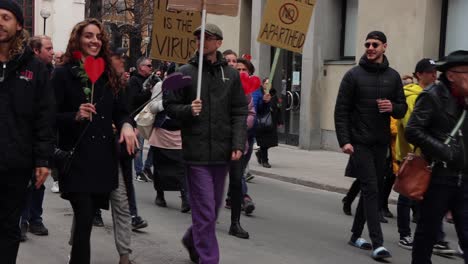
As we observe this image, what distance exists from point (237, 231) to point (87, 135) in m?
2.74

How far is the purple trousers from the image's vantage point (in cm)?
537

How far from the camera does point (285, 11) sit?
8.48m

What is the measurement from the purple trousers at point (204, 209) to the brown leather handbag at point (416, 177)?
4.98 ft

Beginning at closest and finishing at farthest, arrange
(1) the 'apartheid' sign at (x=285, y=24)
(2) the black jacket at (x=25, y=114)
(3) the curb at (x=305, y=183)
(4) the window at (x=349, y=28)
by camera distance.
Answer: (2) the black jacket at (x=25, y=114) → (1) the 'apartheid' sign at (x=285, y=24) → (3) the curb at (x=305, y=183) → (4) the window at (x=349, y=28)

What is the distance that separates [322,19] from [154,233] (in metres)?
11.0

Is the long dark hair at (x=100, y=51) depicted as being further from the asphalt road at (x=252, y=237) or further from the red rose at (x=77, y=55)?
the asphalt road at (x=252, y=237)

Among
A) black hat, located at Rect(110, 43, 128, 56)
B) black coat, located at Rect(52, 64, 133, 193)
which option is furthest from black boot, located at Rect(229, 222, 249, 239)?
black coat, located at Rect(52, 64, 133, 193)

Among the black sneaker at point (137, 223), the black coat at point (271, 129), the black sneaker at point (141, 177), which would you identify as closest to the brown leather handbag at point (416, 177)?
the black sneaker at point (137, 223)

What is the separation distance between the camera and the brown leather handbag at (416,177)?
16.5 ft

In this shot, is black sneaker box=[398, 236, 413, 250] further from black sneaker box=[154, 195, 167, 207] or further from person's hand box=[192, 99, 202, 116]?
black sneaker box=[154, 195, 167, 207]

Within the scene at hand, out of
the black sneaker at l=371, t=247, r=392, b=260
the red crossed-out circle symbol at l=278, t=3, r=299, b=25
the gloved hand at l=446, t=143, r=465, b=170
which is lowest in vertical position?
the black sneaker at l=371, t=247, r=392, b=260

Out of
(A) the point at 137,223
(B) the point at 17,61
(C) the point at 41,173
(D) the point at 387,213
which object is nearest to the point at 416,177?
(C) the point at 41,173

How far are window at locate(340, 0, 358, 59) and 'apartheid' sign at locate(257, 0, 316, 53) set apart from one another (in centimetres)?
841

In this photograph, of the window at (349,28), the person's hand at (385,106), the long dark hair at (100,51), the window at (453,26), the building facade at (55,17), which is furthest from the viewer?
the building facade at (55,17)
